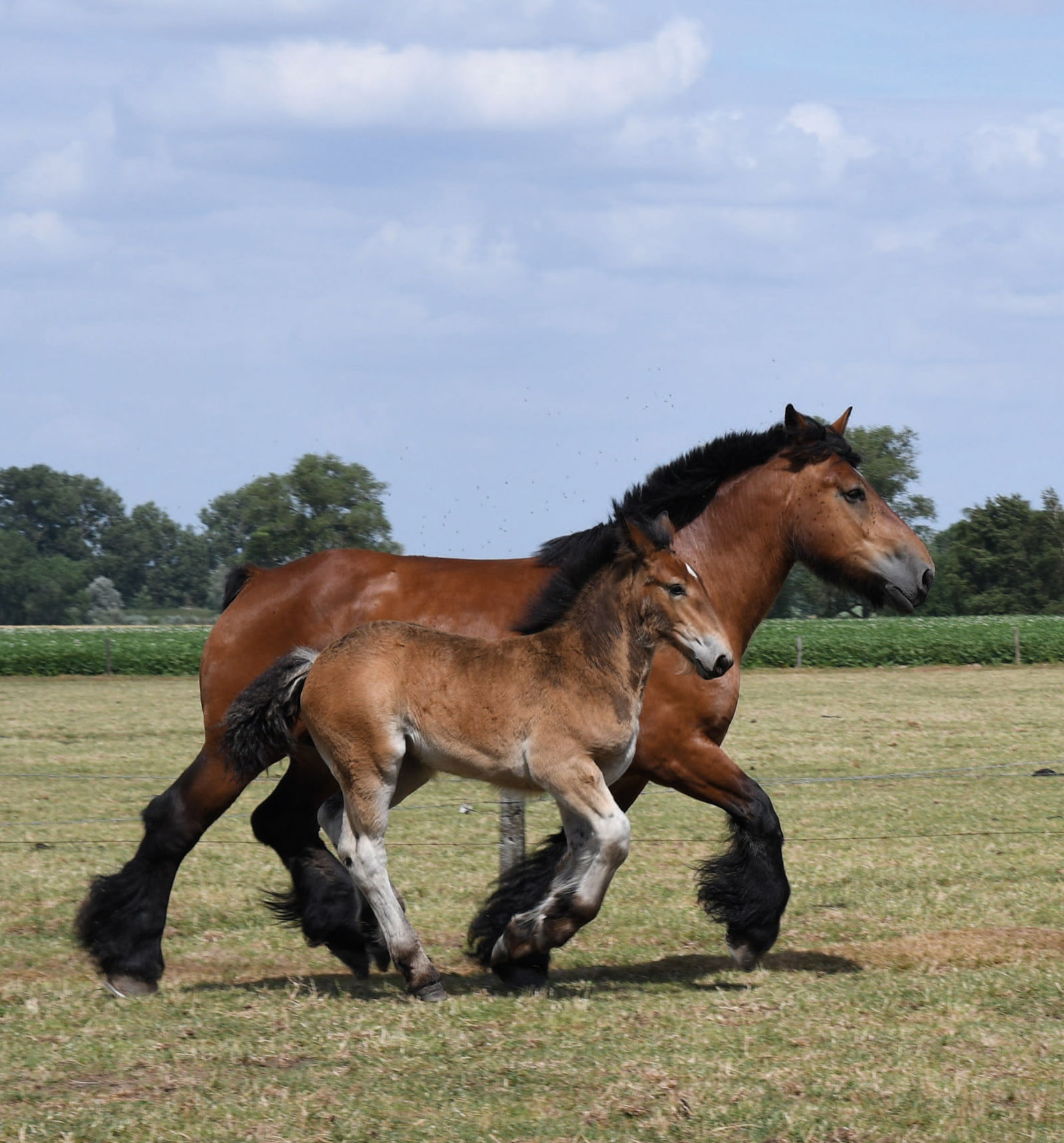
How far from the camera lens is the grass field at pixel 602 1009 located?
14.7ft

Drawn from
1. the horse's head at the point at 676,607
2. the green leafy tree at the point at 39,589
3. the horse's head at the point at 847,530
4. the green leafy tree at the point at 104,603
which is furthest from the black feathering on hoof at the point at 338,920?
the green leafy tree at the point at 39,589

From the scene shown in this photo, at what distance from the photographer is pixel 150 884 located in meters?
6.50

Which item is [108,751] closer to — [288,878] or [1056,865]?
[288,878]

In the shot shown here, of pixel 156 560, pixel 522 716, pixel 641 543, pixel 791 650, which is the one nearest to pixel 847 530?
pixel 641 543

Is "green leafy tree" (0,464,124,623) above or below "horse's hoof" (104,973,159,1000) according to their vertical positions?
above

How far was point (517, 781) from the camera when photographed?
5961mm

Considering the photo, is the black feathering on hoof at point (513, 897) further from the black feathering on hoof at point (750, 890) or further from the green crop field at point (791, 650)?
the green crop field at point (791, 650)

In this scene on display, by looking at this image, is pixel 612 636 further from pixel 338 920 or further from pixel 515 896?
pixel 338 920

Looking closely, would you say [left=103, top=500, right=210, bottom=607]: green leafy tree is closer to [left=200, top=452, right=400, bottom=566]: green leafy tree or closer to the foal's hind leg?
[left=200, top=452, right=400, bottom=566]: green leafy tree

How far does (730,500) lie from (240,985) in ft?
10.3

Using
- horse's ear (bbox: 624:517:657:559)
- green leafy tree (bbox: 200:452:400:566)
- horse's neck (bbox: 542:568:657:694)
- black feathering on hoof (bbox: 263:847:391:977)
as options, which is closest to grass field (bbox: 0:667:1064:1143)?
black feathering on hoof (bbox: 263:847:391:977)

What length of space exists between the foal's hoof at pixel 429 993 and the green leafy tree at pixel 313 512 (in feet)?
128

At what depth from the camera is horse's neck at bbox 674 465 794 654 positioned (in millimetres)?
7012

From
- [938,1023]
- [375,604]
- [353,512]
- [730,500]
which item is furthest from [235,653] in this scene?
[353,512]
